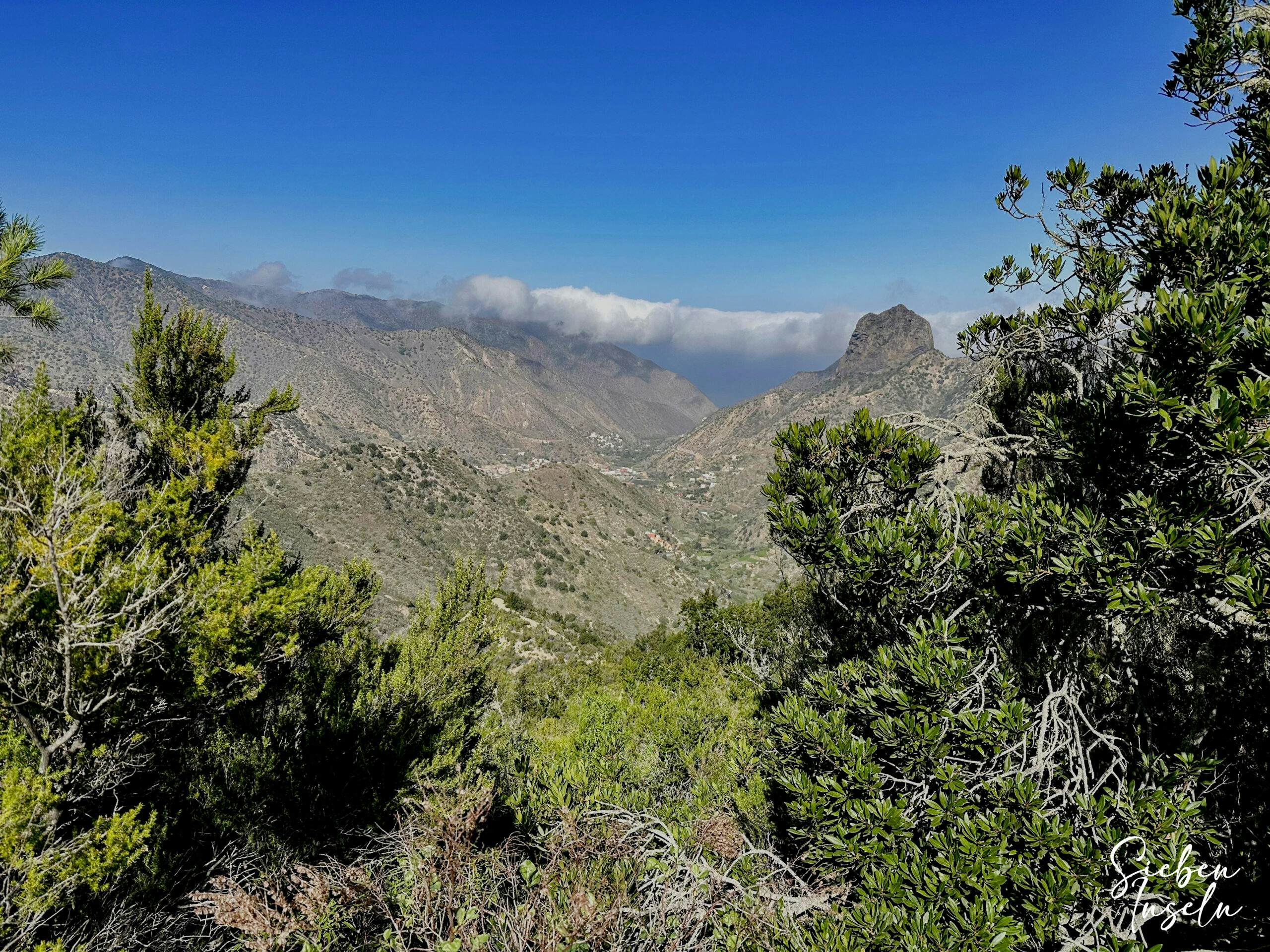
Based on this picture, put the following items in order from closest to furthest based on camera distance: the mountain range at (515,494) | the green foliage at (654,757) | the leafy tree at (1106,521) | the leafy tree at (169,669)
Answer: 1. the leafy tree at (1106,521)
2. the leafy tree at (169,669)
3. the green foliage at (654,757)
4. the mountain range at (515,494)

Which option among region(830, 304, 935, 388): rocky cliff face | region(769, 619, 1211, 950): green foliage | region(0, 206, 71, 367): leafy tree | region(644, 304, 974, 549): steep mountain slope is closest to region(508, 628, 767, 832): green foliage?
region(769, 619, 1211, 950): green foliage

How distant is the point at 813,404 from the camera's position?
150 meters

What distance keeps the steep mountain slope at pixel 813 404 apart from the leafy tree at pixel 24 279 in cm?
7103

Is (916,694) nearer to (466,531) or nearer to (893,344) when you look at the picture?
(466,531)

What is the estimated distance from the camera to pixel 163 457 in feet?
35.6

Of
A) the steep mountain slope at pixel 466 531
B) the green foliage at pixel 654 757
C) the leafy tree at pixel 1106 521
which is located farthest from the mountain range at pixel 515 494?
the green foliage at pixel 654 757

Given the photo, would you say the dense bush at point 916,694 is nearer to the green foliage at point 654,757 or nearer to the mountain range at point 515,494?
the green foliage at point 654,757

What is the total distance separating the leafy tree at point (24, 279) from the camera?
797cm

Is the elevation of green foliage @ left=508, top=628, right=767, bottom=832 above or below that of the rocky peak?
below

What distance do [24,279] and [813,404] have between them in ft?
502

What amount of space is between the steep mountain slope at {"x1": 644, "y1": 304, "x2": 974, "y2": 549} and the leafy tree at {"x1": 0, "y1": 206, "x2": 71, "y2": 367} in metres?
71.0

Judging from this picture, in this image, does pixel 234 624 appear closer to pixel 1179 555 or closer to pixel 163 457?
pixel 163 457

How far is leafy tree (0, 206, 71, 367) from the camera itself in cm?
797

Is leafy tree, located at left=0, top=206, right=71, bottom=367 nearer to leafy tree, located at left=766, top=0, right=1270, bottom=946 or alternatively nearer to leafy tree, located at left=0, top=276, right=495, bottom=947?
leafy tree, located at left=0, top=276, right=495, bottom=947
